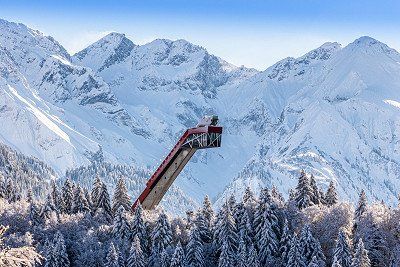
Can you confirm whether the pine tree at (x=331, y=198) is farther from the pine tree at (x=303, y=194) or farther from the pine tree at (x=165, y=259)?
the pine tree at (x=165, y=259)

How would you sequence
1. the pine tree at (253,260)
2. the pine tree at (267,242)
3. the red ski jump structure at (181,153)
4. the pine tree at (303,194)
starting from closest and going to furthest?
the red ski jump structure at (181,153)
the pine tree at (253,260)
the pine tree at (267,242)
the pine tree at (303,194)

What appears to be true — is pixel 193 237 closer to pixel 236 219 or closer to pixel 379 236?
pixel 236 219

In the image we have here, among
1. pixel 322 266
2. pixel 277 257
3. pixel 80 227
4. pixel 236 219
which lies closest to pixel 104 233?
pixel 80 227

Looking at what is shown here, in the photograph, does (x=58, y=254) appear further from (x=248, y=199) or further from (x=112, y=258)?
(x=248, y=199)

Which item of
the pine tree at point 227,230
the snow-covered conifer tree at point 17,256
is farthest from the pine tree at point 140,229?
the snow-covered conifer tree at point 17,256

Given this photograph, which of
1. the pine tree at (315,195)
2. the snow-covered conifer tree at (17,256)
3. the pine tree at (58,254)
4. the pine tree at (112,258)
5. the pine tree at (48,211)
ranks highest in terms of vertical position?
the pine tree at (315,195)

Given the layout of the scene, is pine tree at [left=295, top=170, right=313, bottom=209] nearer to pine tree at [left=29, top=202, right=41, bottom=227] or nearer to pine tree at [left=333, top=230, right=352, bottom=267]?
pine tree at [left=333, top=230, right=352, bottom=267]

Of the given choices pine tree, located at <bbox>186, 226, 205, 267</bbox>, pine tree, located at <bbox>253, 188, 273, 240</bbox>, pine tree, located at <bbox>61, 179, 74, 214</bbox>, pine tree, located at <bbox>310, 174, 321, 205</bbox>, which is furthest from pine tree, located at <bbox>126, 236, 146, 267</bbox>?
pine tree, located at <bbox>310, 174, 321, 205</bbox>

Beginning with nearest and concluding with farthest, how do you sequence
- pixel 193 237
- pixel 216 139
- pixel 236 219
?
pixel 216 139 → pixel 193 237 → pixel 236 219
